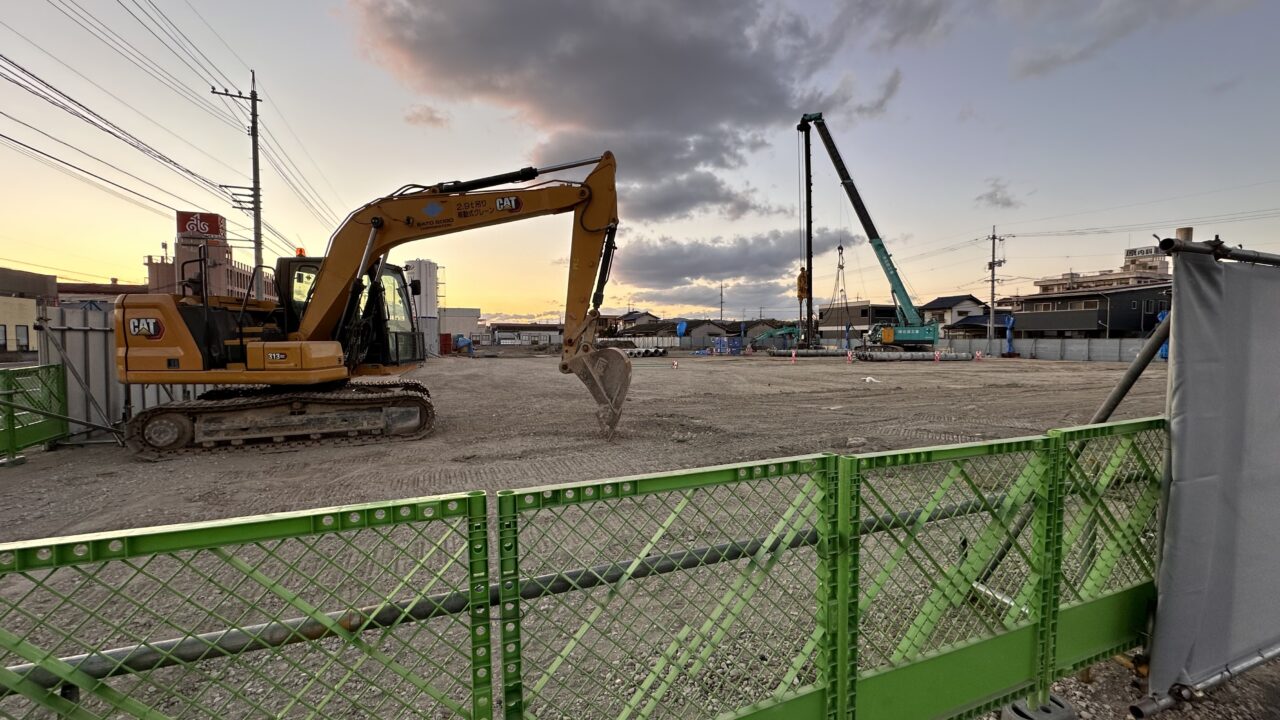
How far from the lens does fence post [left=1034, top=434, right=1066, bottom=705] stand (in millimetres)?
2859

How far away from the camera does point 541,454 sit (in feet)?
28.0

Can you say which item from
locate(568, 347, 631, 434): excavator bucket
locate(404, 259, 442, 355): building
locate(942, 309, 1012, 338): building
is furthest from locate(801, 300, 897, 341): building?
locate(568, 347, 631, 434): excavator bucket

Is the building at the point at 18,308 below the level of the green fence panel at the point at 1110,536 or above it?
above

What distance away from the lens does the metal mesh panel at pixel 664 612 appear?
2.05m

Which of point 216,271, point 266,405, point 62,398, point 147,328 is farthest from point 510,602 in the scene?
point 216,271

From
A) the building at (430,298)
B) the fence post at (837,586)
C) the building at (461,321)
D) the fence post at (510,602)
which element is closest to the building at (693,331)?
the building at (461,321)

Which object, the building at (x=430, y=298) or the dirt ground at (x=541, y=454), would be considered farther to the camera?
the building at (x=430, y=298)

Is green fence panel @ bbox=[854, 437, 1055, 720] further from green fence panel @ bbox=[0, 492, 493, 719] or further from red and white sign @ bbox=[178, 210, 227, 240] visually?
red and white sign @ bbox=[178, 210, 227, 240]

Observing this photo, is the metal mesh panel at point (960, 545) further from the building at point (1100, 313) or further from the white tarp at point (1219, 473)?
the building at point (1100, 313)

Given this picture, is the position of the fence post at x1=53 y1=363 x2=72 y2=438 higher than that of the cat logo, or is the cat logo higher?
the cat logo

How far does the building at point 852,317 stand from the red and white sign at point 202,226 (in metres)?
68.4

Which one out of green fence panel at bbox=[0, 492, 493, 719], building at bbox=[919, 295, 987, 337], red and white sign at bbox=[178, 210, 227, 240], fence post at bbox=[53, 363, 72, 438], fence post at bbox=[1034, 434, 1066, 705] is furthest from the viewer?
building at bbox=[919, 295, 987, 337]

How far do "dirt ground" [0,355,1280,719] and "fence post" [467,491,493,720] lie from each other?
3.35 meters

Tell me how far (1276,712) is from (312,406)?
36.3ft
